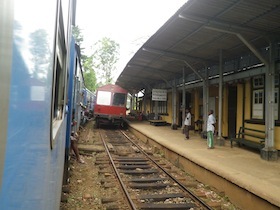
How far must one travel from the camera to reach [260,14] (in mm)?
7266

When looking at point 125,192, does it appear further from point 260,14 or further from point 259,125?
point 259,125

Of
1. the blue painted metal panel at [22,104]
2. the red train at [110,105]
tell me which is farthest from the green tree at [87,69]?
the blue painted metal panel at [22,104]

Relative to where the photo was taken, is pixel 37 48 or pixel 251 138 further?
pixel 251 138

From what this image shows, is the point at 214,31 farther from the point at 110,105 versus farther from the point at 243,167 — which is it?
the point at 110,105

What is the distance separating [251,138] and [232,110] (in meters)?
2.56

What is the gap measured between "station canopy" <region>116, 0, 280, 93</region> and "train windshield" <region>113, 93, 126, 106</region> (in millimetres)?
8344

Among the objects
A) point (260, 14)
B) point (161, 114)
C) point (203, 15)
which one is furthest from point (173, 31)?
point (161, 114)

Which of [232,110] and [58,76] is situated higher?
[58,76]

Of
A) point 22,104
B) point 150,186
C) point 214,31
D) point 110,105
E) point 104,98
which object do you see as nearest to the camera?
point 22,104

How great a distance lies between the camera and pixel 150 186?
704 centimetres

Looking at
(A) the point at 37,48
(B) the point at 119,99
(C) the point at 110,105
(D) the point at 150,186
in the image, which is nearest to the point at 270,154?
(D) the point at 150,186

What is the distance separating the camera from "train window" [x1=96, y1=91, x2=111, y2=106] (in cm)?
2117

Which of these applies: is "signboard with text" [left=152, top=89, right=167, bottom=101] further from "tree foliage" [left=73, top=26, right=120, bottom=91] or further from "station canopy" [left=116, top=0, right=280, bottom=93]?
"tree foliage" [left=73, top=26, right=120, bottom=91]

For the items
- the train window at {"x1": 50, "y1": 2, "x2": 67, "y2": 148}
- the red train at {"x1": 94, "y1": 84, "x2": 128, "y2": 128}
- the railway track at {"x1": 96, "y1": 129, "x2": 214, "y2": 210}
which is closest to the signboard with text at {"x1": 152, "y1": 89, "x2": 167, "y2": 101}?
the red train at {"x1": 94, "y1": 84, "x2": 128, "y2": 128}
